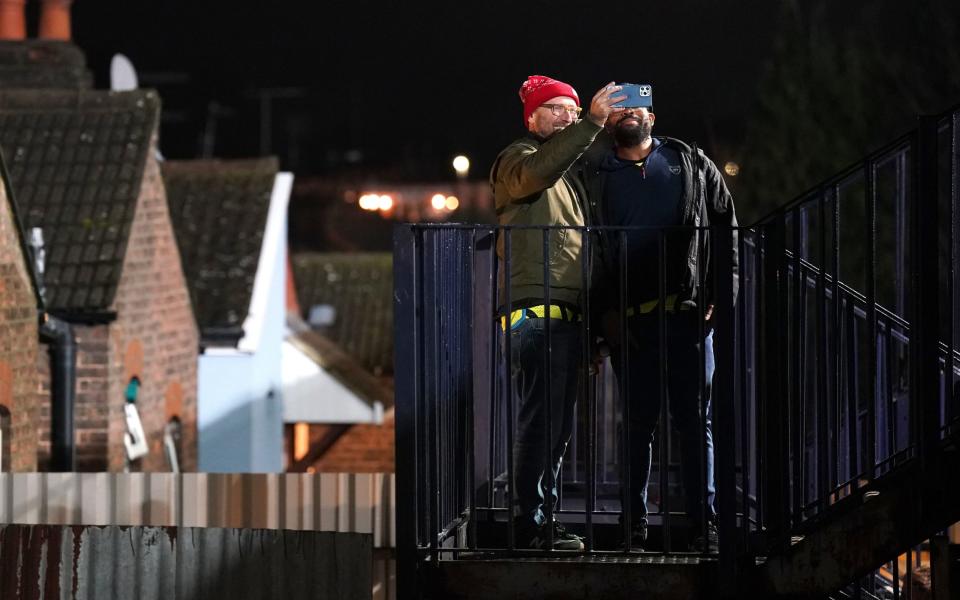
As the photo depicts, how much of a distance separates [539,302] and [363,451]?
90.8ft

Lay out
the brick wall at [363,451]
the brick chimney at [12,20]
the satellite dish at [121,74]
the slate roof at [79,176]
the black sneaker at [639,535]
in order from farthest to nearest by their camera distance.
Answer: the brick wall at [363,451]
the satellite dish at [121,74]
the brick chimney at [12,20]
the slate roof at [79,176]
the black sneaker at [639,535]

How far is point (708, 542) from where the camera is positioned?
18.1 feet

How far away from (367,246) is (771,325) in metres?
54.6

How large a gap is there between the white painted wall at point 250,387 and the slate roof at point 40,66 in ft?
12.5

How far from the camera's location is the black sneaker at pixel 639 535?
5848 mm

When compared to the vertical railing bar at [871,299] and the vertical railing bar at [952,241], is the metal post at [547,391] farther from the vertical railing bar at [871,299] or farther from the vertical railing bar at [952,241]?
the vertical railing bar at [952,241]

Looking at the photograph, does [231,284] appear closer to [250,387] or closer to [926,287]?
[250,387]

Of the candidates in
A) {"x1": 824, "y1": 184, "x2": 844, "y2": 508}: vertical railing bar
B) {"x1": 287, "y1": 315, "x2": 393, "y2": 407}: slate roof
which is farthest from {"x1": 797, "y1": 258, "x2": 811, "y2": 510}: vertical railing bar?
{"x1": 287, "y1": 315, "x2": 393, "y2": 407}: slate roof

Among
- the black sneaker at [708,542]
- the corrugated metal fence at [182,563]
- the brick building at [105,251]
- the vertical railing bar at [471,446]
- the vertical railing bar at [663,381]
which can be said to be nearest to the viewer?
the vertical railing bar at [663,381]

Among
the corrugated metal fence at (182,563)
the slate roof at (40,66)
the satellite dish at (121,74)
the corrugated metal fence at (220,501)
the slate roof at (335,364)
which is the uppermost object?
the satellite dish at (121,74)

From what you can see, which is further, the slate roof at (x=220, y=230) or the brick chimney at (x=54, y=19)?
the slate roof at (x=220, y=230)

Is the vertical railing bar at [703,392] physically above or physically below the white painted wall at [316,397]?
below

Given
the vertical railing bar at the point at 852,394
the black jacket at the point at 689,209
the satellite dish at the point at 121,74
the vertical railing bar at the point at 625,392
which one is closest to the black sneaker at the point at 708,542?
the vertical railing bar at the point at 625,392

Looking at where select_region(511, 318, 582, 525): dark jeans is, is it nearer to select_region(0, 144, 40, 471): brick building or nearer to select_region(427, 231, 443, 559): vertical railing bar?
select_region(427, 231, 443, 559): vertical railing bar
